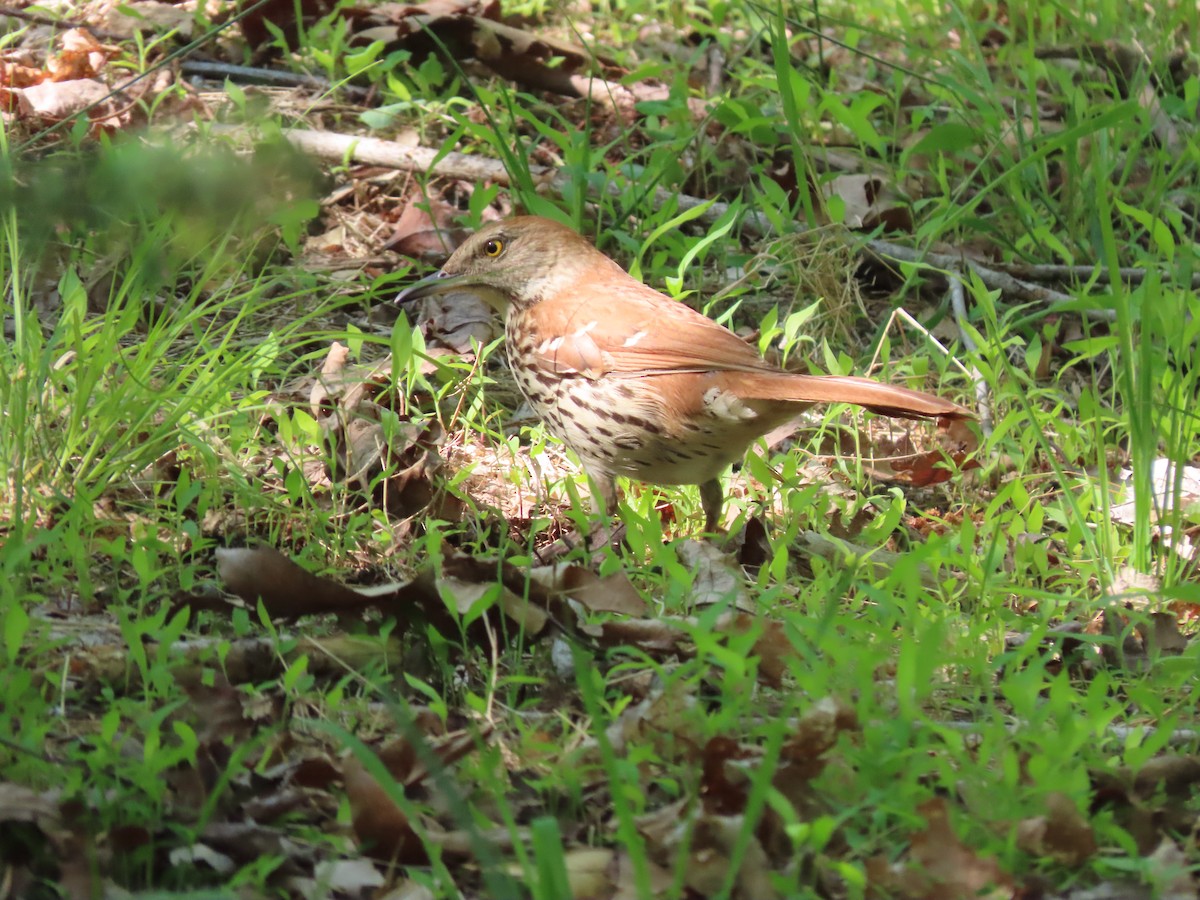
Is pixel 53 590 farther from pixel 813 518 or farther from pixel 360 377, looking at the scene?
pixel 813 518

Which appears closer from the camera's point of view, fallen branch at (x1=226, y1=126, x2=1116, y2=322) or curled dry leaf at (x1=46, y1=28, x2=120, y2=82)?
fallen branch at (x1=226, y1=126, x2=1116, y2=322)

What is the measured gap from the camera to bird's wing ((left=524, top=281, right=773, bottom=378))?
3.76 meters

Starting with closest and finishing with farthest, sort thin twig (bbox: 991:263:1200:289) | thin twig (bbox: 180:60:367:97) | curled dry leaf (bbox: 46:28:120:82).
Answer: thin twig (bbox: 991:263:1200:289), curled dry leaf (bbox: 46:28:120:82), thin twig (bbox: 180:60:367:97)

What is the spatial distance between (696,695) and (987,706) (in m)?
0.62

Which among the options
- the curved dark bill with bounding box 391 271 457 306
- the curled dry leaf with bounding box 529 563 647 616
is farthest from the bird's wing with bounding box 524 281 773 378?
the curled dry leaf with bounding box 529 563 647 616

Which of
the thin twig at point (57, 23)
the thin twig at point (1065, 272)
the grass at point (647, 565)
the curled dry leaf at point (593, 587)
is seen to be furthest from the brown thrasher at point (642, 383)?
the thin twig at point (57, 23)

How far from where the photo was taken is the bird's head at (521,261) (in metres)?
4.25

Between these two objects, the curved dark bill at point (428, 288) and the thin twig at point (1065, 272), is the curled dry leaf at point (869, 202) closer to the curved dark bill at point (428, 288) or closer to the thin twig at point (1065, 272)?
the thin twig at point (1065, 272)

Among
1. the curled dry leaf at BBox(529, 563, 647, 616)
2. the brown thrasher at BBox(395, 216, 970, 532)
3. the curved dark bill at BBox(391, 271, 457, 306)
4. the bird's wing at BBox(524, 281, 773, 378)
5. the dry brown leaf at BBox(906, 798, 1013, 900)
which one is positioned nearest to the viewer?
the dry brown leaf at BBox(906, 798, 1013, 900)

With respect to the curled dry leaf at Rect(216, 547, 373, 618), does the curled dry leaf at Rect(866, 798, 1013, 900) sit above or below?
above

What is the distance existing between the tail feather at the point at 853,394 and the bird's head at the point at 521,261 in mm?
858

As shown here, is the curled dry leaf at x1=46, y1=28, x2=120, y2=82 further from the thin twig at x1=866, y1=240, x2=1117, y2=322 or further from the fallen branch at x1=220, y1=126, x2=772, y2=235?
the thin twig at x1=866, y1=240, x2=1117, y2=322

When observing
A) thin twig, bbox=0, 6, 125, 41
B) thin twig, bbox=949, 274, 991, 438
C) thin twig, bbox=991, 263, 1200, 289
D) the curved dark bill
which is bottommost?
thin twig, bbox=949, 274, 991, 438

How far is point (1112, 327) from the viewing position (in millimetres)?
4578
